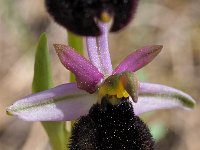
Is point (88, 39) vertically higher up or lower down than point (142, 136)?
higher up

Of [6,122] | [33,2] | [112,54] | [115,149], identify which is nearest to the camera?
[115,149]

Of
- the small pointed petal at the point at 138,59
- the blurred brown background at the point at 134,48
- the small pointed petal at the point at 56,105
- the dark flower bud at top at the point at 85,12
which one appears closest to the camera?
the dark flower bud at top at the point at 85,12

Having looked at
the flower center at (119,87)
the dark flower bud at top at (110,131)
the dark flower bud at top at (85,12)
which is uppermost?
the dark flower bud at top at (85,12)

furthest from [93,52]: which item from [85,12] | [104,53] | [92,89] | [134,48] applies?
[134,48]

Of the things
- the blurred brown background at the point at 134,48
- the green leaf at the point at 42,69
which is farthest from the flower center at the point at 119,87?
the blurred brown background at the point at 134,48

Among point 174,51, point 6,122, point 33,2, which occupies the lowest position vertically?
point 6,122

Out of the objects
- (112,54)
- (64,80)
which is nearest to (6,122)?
(64,80)

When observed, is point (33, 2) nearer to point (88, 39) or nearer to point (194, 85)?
point (194, 85)

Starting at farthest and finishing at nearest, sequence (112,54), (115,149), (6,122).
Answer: (112,54), (6,122), (115,149)

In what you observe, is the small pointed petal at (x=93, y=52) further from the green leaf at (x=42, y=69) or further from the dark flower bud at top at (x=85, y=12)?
the dark flower bud at top at (x=85, y=12)
